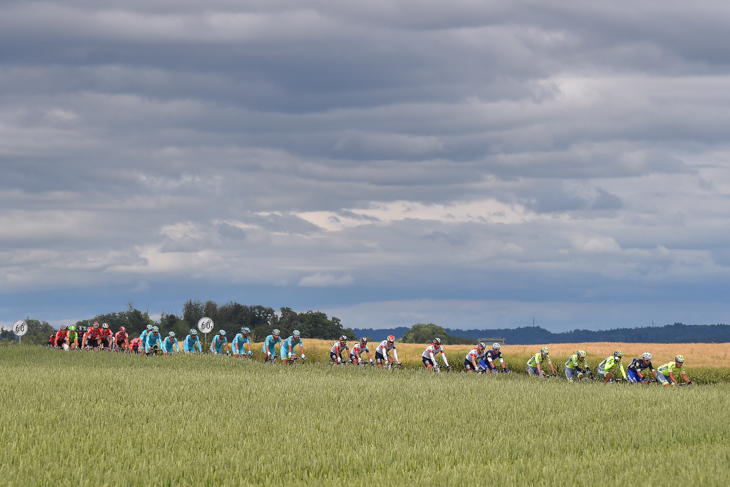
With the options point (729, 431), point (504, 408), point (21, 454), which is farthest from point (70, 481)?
point (729, 431)

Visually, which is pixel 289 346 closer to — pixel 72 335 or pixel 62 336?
pixel 72 335

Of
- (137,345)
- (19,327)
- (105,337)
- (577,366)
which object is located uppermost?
(19,327)

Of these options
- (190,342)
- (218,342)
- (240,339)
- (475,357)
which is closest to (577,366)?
(475,357)

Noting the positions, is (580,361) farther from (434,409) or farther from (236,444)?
(236,444)

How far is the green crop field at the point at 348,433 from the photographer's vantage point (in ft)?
38.6

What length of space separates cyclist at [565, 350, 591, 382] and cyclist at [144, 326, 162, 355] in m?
23.0

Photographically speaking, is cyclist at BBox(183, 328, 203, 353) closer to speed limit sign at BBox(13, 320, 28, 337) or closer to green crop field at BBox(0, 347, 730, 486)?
green crop field at BBox(0, 347, 730, 486)

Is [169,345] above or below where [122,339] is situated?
below

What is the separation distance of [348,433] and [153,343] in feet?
95.4

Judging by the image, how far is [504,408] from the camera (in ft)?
65.2

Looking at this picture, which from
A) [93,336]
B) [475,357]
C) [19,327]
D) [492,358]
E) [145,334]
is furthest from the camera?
[19,327]

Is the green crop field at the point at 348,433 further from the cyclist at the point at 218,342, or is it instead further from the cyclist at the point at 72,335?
the cyclist at the point at 72,335

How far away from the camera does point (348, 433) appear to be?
15.3 m

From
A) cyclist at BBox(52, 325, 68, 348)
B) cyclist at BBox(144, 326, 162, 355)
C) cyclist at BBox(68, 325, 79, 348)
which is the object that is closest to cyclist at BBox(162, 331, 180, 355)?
cyclist at BBox(144, 326, 162, 355)
